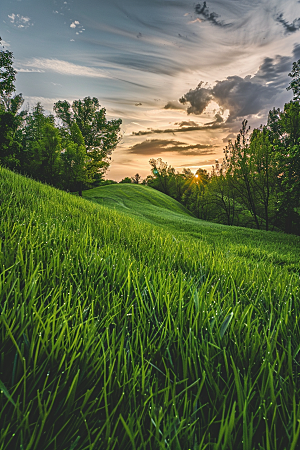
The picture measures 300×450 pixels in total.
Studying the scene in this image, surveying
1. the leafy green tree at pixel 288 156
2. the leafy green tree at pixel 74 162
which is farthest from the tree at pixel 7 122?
the leafy green tree at pixel 288 156

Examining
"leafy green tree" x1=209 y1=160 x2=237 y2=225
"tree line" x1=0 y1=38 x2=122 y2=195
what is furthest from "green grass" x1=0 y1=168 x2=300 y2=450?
"leafy green tree" x1=209 y1=160 x2=237 y2=225

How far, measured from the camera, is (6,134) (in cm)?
2284

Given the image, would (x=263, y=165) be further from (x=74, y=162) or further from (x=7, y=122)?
(x=7, y=122)

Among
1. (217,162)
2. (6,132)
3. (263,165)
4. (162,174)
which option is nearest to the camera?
(6,132)

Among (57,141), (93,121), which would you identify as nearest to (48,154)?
(57,141)

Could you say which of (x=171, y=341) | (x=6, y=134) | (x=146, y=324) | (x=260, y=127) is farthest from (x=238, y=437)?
(x=260, y=127)

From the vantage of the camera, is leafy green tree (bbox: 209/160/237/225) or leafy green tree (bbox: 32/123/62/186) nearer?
leafy green tree (bbox: 32/123/62/186)

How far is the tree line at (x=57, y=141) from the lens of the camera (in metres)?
23.0

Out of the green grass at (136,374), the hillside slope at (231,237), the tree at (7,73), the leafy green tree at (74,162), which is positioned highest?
the tree at (7,73)

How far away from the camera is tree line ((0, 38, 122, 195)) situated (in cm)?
2300

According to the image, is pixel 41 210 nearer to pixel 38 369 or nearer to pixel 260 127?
pixel 38 369

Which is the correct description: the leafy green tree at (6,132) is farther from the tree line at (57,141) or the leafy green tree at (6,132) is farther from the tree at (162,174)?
the tree at (162,174)

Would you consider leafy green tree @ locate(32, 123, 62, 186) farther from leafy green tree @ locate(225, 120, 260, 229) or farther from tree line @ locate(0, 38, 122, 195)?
leafy green tree @ locate(225, 120, 260, 229)

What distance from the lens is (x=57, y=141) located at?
82.4 feet
